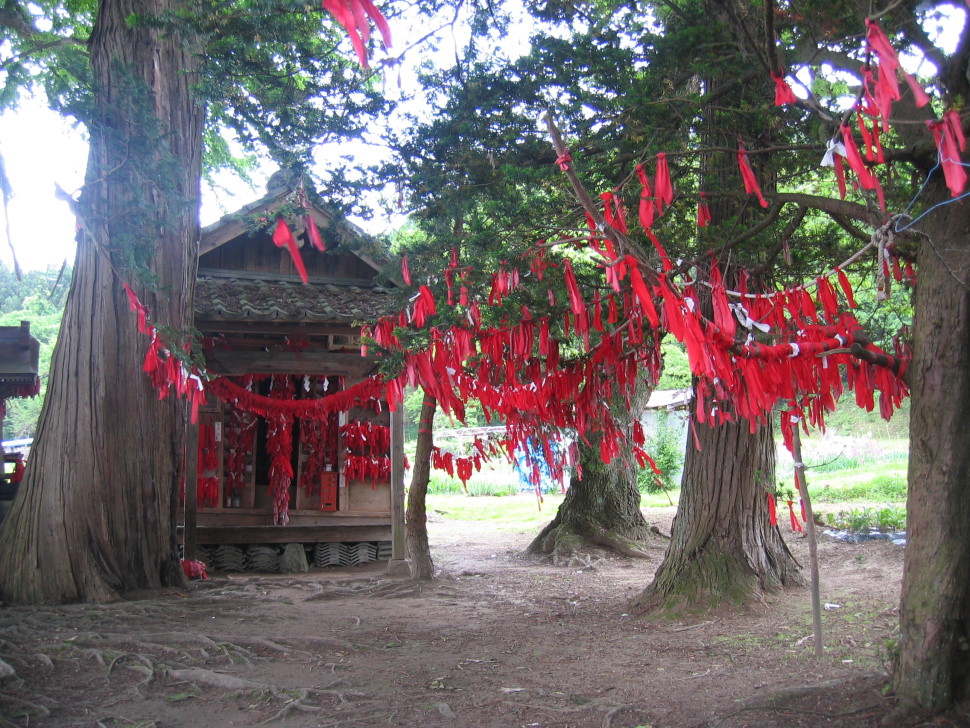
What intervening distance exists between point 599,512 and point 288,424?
5.34 meters

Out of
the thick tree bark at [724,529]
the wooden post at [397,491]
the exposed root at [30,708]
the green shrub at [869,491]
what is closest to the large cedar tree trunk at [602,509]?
the wooden post at [397,491]

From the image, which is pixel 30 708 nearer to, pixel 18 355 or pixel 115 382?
pixel 115 382

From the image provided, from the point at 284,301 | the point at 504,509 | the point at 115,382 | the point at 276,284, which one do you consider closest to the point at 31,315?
the point at 504,509

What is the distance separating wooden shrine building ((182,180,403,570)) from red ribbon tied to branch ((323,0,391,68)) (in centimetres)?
729

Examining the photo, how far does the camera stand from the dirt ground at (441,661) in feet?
13.7

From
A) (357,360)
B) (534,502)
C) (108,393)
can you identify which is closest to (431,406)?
(357,360)

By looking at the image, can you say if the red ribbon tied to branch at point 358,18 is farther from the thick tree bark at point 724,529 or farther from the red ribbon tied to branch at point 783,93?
the thick tree bark at point 724,529

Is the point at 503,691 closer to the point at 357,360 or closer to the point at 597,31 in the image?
the point at 597,31

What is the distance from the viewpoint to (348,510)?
425 inches

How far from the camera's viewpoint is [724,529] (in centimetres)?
704

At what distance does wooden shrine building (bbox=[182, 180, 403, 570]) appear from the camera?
386 inches

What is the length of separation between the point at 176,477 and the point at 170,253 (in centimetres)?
237

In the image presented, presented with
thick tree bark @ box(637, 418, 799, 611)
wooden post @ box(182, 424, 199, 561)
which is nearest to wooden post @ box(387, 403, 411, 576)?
wooden post @ box(182, 424, 199, 561)

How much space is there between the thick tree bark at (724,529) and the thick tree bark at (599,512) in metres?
4.81
